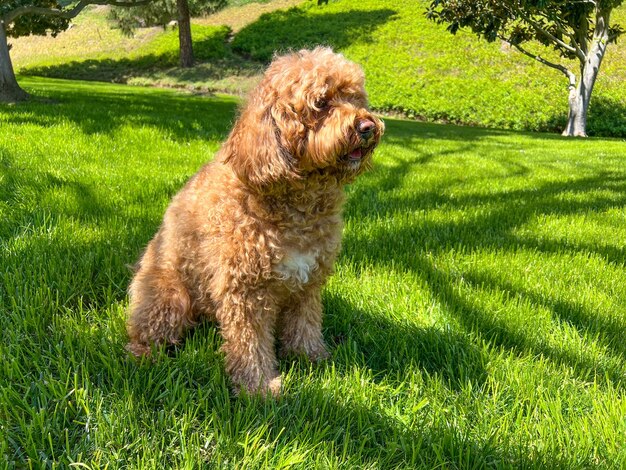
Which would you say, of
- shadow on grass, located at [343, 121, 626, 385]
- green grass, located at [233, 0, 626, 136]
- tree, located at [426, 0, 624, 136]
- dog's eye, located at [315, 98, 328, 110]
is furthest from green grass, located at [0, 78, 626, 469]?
green grass, located at [233, 0, 626, 136]

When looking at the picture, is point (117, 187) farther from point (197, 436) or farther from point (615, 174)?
point (615, 174)

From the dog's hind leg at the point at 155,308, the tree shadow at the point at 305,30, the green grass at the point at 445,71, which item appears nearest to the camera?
the dog's hind leg at the point at 155,308

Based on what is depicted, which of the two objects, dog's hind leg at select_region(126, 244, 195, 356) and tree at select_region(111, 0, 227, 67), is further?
tree at select_region(111, 0, 227, 67)

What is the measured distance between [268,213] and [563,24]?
16843 millimetres

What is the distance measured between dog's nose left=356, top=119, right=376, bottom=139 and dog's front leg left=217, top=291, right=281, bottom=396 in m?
0.96

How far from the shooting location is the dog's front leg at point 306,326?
2.52 m

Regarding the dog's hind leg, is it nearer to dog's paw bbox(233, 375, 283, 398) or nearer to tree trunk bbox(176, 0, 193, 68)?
dog's paw bbox(233, 375, 283, 398)

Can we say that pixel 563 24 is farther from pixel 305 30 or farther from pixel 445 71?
pixel 305 30

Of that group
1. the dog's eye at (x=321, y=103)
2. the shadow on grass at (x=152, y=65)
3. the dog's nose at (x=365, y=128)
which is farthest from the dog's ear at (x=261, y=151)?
the shadow on grass at (x=152, y=65)

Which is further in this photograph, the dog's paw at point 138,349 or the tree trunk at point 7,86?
the tree trunk at point 7,86

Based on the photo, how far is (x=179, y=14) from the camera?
25516 millimetres

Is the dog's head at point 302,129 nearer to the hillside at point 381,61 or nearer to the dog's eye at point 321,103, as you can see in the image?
the dog's eye at point 321,103

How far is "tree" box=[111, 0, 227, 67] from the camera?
25.8m

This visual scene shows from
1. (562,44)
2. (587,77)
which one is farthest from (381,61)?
(587,77)
